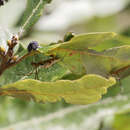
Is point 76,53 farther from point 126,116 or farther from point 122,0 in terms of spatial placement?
point 122,0

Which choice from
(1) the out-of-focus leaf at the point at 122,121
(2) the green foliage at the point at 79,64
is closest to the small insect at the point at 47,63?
(2) the green foliage at the point at 79,64

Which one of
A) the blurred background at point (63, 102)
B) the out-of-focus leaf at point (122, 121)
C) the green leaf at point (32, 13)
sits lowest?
the out-of-focus leaf at point (122, 121)

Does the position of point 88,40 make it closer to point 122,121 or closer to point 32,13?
point 32,13

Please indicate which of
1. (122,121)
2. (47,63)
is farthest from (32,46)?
(122,121)

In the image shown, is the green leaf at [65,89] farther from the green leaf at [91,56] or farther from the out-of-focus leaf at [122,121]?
the out-of-focus leaf at [122,121]

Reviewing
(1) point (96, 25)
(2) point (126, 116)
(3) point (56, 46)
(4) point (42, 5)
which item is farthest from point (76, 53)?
(1) point (96, 25)

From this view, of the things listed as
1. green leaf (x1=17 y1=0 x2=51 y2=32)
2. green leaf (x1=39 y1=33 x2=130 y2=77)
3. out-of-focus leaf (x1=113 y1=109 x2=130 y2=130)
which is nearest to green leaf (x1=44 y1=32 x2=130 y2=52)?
green leaf (x1=39 y1=33 x2=130 y2=77)

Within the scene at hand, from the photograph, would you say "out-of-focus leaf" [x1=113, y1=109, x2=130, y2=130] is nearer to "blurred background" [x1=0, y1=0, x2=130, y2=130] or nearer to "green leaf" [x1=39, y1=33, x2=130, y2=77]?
"blurred background" [x1=0, y1=0, x2=130, y2=130]
